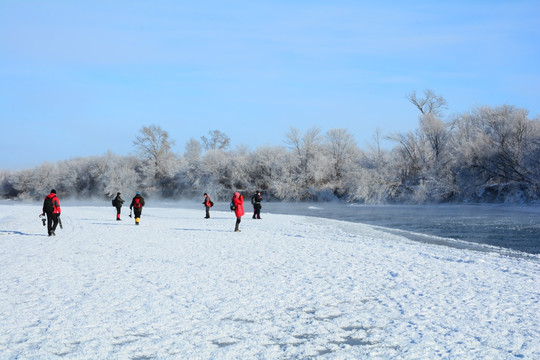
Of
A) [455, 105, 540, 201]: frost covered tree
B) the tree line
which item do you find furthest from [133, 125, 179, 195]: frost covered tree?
[455, 105, 540, 201]: frost covered tree

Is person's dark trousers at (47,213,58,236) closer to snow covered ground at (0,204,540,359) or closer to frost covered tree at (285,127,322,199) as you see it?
snow covered ground at (0,204,540,359)

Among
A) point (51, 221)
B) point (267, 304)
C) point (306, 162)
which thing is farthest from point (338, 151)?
point (267, 304)

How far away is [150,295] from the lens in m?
8.26

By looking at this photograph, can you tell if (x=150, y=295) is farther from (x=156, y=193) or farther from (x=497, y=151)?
(x=156, y=193)

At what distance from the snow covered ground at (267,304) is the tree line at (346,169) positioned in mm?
37915

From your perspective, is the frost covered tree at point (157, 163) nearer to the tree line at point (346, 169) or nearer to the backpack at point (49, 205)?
the tree line at point (346, 169)

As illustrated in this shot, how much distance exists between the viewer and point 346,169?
6262 centimetres

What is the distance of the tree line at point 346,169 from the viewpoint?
47.7 metres

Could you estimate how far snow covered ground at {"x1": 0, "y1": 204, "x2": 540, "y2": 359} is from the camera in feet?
18.6

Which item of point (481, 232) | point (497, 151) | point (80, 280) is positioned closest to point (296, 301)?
point (80, 280)

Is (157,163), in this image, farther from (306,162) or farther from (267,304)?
(267,304)

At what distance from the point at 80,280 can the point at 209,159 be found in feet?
212

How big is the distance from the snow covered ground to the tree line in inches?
1493

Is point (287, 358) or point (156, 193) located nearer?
point (287, 358)
